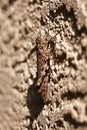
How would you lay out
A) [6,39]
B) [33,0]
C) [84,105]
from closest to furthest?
[84,105]
[33,0]
[6,39]

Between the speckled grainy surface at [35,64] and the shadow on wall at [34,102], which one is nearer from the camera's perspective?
the speckled grainy surface at [35,64]

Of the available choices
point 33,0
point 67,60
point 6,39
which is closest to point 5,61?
point 6,39

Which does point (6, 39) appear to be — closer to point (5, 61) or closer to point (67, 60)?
point (5, 61)

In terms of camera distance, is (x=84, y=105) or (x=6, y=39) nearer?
(x=84, y=105)

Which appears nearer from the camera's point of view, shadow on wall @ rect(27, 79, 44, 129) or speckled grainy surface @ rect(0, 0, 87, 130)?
speckled grainy surface @ rect(0, 0, 87, 130)
